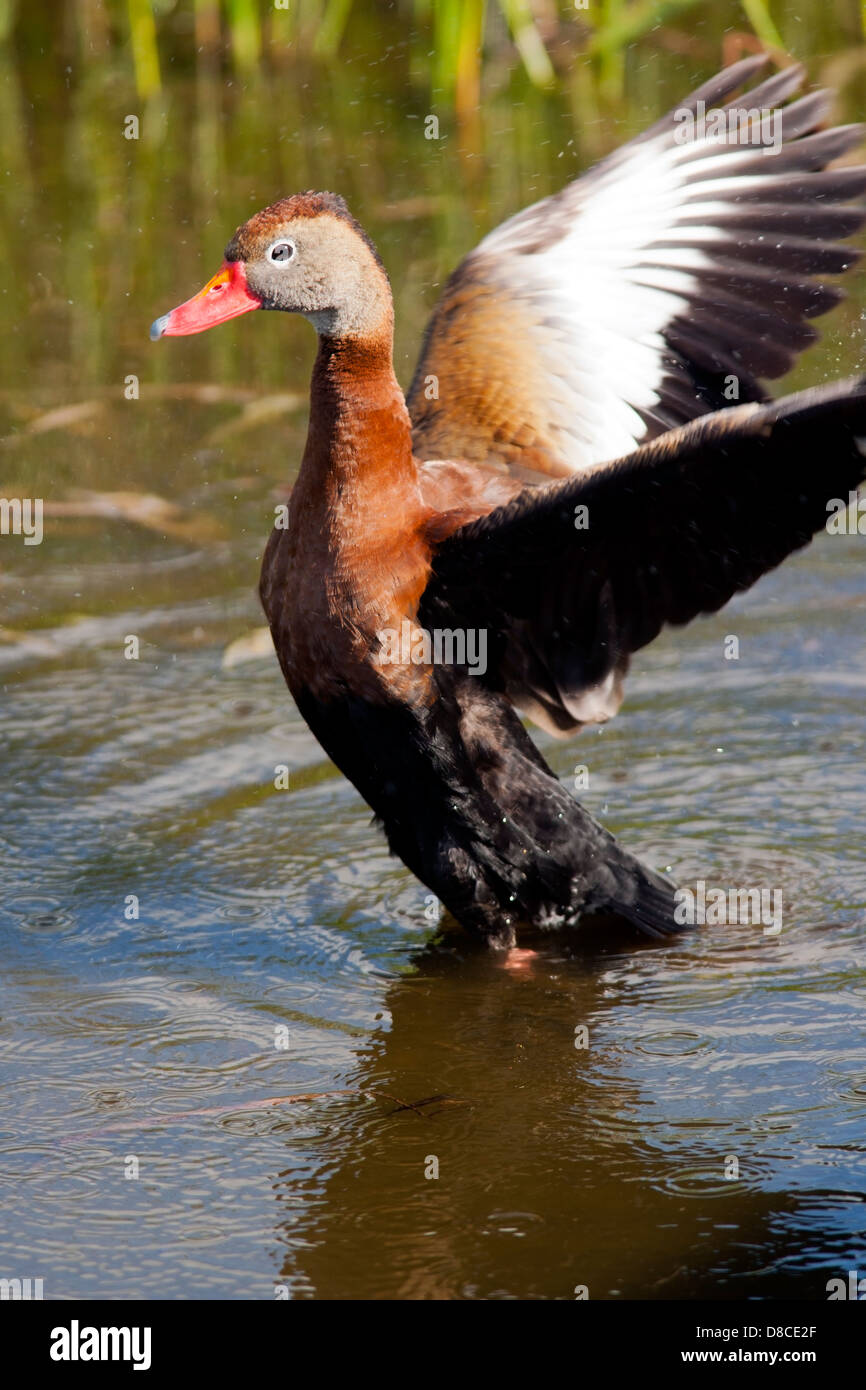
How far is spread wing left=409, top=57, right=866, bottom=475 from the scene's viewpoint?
15.5 ft

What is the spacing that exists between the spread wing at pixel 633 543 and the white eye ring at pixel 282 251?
698 millimetres

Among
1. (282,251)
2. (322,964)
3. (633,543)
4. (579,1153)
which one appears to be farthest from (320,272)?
(579,1153)

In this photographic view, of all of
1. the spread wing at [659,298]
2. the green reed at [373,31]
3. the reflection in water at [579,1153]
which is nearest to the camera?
the reflection in water at [579,1153]

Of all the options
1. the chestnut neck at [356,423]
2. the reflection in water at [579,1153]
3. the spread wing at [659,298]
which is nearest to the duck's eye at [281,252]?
the chestnut neck at [356,423]

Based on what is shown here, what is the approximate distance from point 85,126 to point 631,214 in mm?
6250

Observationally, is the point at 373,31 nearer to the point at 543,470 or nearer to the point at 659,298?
the point at 659,298

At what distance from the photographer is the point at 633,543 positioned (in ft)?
12.3

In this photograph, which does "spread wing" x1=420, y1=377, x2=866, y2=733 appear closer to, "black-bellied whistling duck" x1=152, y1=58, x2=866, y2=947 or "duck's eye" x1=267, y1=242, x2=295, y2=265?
"black-bellied whistling duck" x1=152, y1=58, x2=866, y2=947

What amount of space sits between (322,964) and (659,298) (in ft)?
6.56

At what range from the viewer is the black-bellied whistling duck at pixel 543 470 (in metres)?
3.62

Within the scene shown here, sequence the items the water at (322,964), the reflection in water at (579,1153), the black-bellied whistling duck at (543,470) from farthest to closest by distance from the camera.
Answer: the black-bellied whistling duck at (543,470), the water at (322,964), the reflection in water at (579,1153)

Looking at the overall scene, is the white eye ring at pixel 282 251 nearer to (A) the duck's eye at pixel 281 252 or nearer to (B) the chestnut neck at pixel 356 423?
(A) the duck's eye at pixel 281 252

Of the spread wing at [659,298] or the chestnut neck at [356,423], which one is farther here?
the spread wing at [659,298]

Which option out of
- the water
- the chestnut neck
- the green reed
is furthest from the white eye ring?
the green reed
